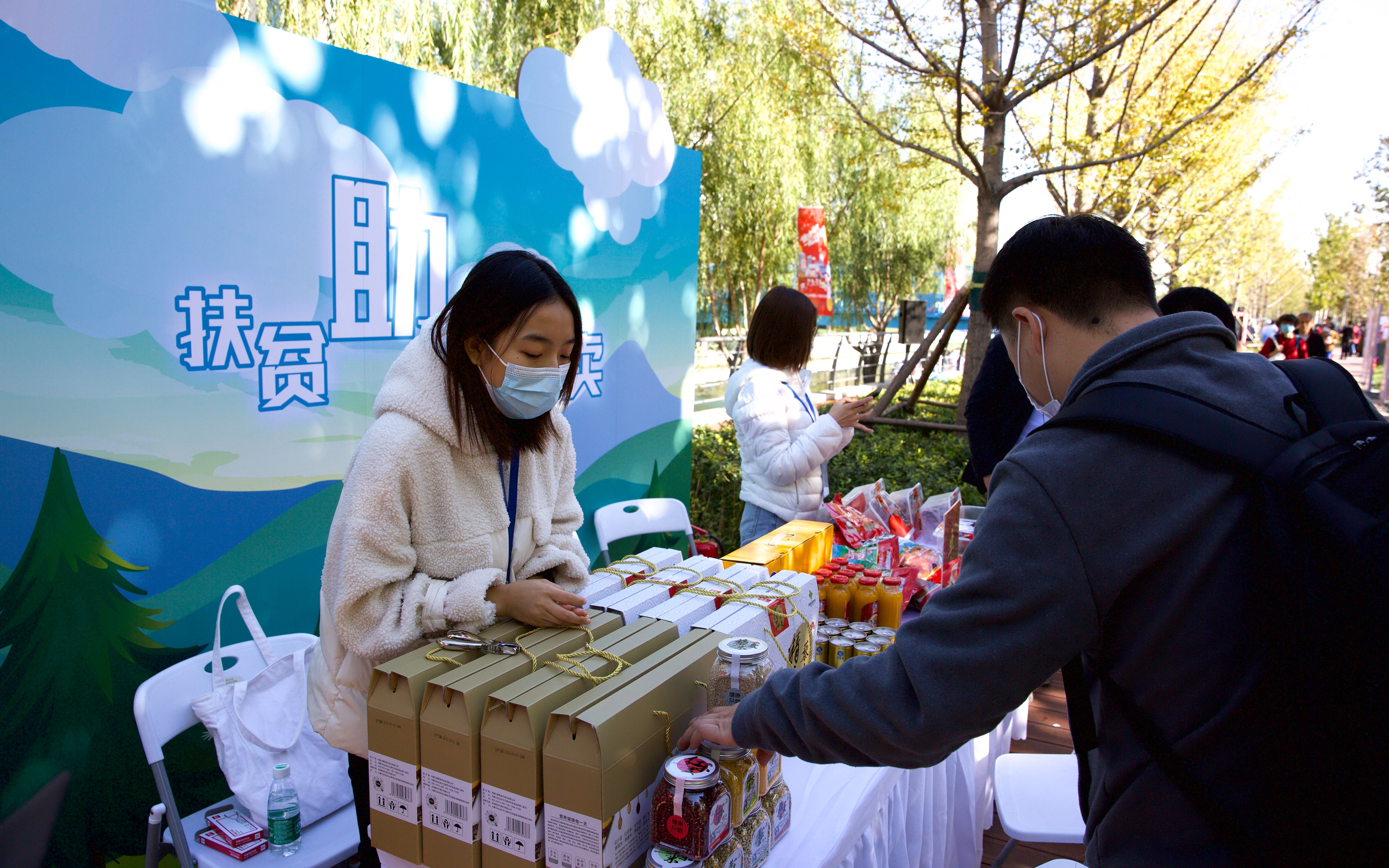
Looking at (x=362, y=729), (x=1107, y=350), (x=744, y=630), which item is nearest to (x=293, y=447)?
(x=362, y=729)

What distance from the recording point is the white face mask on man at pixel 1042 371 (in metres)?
1.32

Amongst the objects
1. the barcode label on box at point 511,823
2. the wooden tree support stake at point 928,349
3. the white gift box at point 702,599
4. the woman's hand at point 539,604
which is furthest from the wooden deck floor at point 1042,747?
the wooden tree support stake at point 928,349

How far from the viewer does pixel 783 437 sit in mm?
3336

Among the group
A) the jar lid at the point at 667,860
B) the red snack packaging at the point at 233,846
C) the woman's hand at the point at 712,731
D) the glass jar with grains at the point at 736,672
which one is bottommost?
the red snack packaging at the point at 233,846

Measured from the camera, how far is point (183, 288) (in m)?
2.63

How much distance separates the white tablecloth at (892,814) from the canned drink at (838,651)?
0.26 meters

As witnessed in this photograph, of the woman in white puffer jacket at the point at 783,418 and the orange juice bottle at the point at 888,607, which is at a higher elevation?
the woman in white puffer jacket at the point at 783,418

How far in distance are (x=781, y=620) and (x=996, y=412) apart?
6.25 ft

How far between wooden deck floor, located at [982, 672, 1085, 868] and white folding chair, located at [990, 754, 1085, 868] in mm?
146

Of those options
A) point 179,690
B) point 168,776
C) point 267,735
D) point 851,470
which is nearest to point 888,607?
point 267,735

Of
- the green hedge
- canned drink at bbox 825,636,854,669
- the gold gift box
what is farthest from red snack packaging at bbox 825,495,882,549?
the green hedge

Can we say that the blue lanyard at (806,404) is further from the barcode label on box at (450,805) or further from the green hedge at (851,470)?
the barcode label on box at (450,805)

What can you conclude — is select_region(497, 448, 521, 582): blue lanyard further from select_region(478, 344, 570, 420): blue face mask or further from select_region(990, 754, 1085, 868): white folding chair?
select_region(990, 754, 1085, 868): white folding chair

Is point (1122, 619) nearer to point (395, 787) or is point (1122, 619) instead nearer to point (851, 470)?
point (395, 787)
